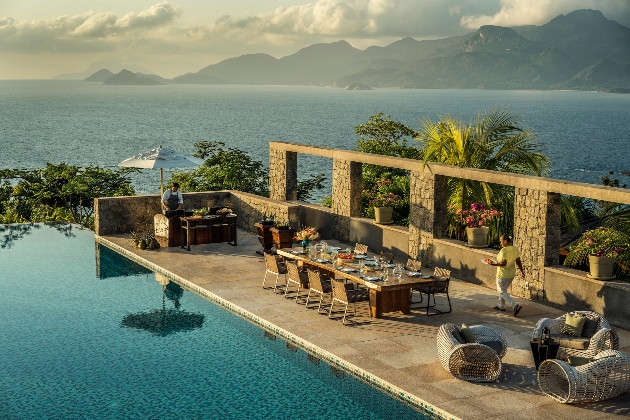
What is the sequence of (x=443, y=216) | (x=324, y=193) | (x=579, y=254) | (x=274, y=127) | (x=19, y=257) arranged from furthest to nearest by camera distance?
(x=274, y=127) → (x=324, y=193) → (x=19, y=257) → (x=443, y=216) → (x=579, y=254)

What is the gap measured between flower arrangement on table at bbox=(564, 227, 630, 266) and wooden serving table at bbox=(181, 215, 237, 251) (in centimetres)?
918

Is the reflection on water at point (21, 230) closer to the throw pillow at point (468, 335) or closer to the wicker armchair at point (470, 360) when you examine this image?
the throw pillow at point (468, 335)

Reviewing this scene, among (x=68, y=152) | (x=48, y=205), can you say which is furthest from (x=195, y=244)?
(x=68, y=152)

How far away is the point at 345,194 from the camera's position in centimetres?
2103

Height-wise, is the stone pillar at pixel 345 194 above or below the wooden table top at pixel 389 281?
above

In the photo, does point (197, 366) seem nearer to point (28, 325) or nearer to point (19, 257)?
point (28, 325)

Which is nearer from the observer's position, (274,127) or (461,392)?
(461,392)

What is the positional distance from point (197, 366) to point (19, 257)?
10.3m

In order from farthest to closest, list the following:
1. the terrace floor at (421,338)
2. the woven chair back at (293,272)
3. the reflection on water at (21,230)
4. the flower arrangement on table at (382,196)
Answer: the reflection on water at (21,230) < the flower arrangement on table at (382,196) < the woven chair back at (293,272) < the terrace floor at (421,338)

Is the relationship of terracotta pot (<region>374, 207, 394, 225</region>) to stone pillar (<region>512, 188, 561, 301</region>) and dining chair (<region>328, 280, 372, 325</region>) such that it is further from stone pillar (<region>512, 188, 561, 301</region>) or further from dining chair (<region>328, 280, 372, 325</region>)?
dining chair (<region>328, 280, 372, 325</region>)

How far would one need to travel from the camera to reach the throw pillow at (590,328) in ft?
39.8

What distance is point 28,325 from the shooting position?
1449 cm

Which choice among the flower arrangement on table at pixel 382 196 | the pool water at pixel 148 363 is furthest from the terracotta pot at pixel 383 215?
the pool water at pixel 148 363

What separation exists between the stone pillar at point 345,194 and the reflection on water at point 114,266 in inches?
201
